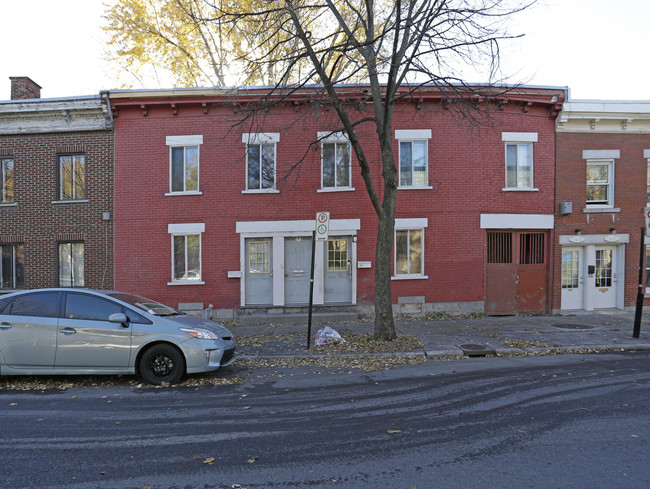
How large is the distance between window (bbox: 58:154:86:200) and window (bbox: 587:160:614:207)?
16489mm

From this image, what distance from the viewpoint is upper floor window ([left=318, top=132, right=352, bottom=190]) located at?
1313cm

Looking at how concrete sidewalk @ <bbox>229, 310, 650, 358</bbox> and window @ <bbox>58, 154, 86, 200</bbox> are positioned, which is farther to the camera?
window @ <bbox>58, 154, 86, 200</bbox>

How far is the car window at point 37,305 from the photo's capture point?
21.7 feet

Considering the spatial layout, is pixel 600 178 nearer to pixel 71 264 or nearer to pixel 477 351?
pixel 477 351

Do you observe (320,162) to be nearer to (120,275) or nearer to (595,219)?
(120,275)

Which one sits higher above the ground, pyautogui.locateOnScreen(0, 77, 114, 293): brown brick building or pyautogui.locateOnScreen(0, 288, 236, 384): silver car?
pyautogui.locateOnScreen(0, 77, 114, 293): brown brick building

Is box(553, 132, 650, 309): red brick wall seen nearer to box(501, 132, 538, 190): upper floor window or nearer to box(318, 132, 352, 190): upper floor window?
box(501, 132, 538, 190): upper floor window

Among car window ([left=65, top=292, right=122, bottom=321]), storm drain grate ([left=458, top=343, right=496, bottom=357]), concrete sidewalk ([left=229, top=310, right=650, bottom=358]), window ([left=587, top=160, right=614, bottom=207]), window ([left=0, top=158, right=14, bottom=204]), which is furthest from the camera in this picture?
window ([left=0, top=158, right=14, bottom=204])

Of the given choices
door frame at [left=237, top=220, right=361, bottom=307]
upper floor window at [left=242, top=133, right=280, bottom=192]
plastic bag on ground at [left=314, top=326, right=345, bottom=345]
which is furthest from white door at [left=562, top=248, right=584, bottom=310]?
upper floor window at [left=242, top=133, right=280, bottom=192]

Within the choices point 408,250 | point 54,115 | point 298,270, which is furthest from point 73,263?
point 408,250

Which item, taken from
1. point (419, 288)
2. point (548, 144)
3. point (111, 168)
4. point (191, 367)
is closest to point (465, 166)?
point (548, 144)

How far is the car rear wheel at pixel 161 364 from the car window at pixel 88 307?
891mm

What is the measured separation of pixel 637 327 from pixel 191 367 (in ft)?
33.0

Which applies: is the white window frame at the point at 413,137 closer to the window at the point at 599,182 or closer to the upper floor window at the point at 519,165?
the upper floor window at the point at 519,165
